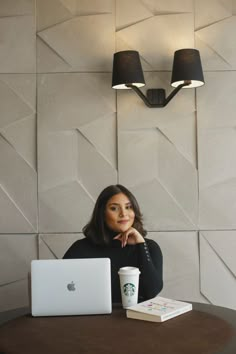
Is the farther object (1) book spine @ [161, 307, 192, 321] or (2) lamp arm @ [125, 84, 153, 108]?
(2) lamp arm @ [125, 84, 153, 108]

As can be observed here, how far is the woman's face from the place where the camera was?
2385 millimetres

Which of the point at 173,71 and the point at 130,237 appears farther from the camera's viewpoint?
the point at 173,71

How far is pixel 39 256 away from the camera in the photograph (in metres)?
2.88

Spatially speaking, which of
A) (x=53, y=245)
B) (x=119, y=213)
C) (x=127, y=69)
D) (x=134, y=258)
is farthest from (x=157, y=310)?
(x=127, y=69)

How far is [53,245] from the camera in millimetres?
2875

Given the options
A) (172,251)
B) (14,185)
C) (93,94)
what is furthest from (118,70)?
(172,251)

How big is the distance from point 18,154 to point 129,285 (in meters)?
1.36

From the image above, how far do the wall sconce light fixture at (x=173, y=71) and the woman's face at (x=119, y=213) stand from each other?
0.72 meters

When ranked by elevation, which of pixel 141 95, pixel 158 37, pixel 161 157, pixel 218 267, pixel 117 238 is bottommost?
pixel 218 267

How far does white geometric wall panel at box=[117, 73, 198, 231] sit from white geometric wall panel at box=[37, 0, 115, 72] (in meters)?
0.30

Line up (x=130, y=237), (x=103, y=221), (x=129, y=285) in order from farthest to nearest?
(x=103, y=221) → (x=130, y=237) → (x=129, y=285)

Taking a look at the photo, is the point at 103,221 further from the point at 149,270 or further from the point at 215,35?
the point at 215,35

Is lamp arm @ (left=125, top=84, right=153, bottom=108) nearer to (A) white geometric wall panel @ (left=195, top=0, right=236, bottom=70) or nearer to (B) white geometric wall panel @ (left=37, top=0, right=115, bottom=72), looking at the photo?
(B) white geometric wall panel @ (left=37, top=0, right=115, bottom=72)

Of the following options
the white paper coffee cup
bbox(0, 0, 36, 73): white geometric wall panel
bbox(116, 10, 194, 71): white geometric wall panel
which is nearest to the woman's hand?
the white paper coffee cup
